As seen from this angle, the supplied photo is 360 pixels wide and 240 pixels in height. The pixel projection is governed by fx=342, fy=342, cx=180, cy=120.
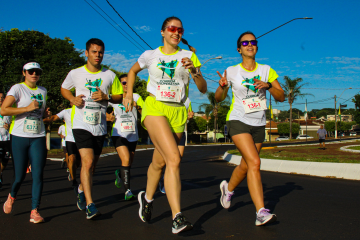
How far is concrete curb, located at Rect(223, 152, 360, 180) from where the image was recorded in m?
8.49

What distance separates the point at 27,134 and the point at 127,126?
6.67 feet

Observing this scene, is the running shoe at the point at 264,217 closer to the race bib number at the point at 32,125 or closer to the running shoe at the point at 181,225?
the running shoe at the point at 181,225

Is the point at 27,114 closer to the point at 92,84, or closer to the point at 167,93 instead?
the point at 92,84

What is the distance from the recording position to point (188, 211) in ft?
14.8

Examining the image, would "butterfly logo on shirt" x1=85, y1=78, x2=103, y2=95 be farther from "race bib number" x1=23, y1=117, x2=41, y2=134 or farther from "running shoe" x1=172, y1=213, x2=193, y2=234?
"running shoe" x1=172, y1=213, x2=193, y2=234

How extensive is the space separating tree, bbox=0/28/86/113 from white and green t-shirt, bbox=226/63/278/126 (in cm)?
2277

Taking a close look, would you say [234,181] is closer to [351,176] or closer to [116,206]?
[116,206]

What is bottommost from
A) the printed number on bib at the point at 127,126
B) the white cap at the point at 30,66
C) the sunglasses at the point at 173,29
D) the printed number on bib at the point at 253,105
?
the printed number on bib at the point at 127,126

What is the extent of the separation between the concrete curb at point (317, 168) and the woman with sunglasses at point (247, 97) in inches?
208

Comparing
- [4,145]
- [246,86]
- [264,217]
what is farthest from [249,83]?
[4,145]

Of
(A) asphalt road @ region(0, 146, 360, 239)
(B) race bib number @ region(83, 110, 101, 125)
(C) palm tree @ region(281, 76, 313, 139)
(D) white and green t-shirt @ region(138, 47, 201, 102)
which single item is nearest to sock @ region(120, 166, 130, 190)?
(A) asphalt road @ region(0, 146, 360, 239)

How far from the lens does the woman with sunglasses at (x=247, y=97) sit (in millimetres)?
4141

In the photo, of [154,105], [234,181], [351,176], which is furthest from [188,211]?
[351,176]

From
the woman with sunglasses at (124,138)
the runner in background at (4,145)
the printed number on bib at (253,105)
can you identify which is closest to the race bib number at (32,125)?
the woman with sunglasses at (124,138)
